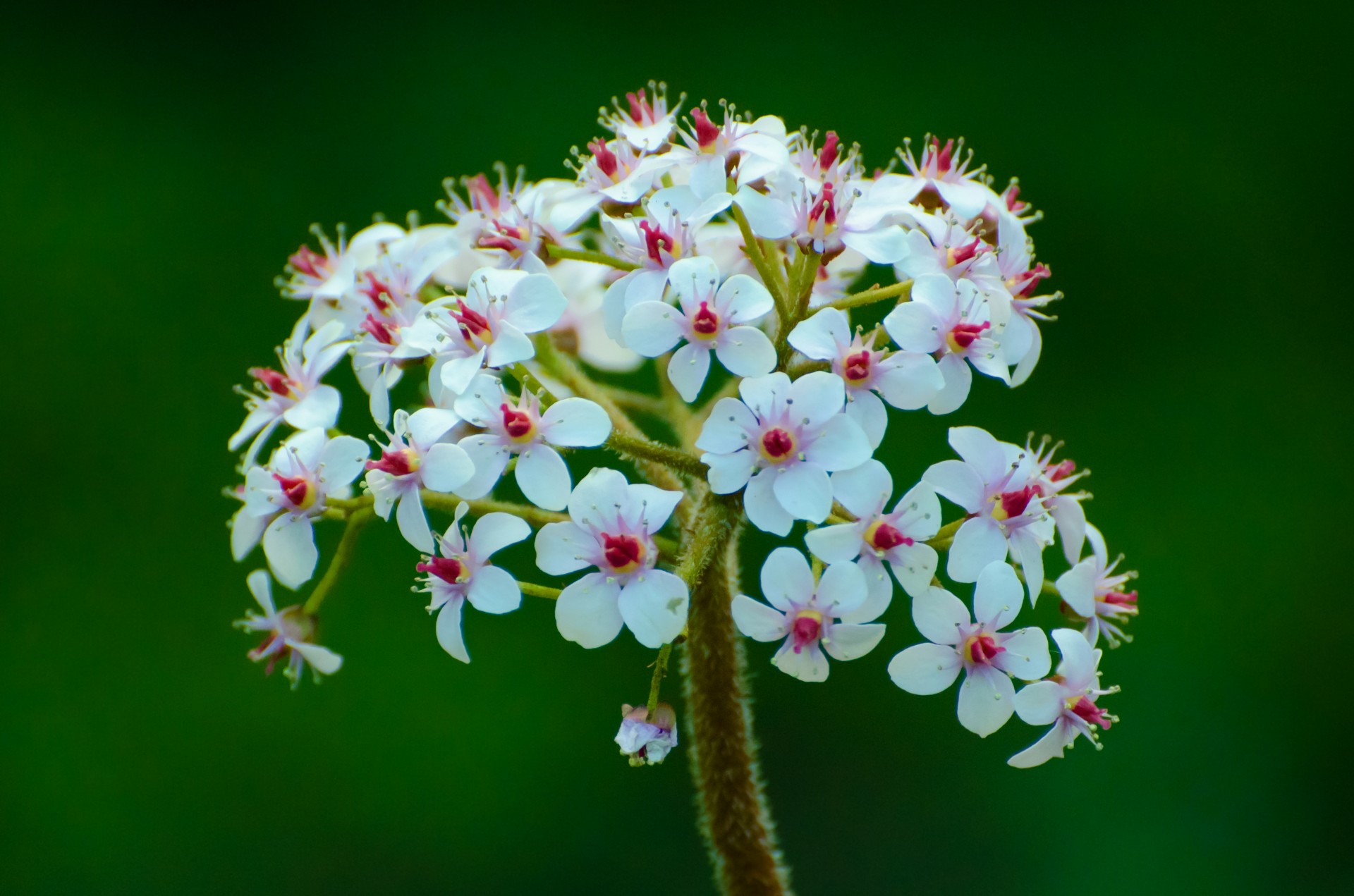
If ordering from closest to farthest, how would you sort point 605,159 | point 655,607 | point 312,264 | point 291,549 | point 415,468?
1. point 655,607
2. point 415,468
3. point 291,549
4. point 605,159
5. point 312,264

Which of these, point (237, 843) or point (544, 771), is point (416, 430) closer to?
point (544, 771)

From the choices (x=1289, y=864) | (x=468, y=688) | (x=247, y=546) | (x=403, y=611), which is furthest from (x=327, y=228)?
(x=1289, y=864)

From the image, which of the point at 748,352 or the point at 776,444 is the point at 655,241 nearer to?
the point at 748,352

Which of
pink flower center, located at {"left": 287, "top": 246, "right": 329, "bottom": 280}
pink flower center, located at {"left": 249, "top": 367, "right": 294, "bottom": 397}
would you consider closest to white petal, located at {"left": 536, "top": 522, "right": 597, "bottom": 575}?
pink flower center, located at {"left": 249, "top": 367, "right": 294, "bottom": 397}

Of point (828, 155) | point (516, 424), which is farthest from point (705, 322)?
point (828, 155)

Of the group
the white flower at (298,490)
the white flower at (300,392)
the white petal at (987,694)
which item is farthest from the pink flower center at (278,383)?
the white petal at (987,694)

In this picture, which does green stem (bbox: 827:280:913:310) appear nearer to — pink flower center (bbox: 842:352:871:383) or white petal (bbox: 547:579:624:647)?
pink flower center (bbox: 842:352:871:383)
